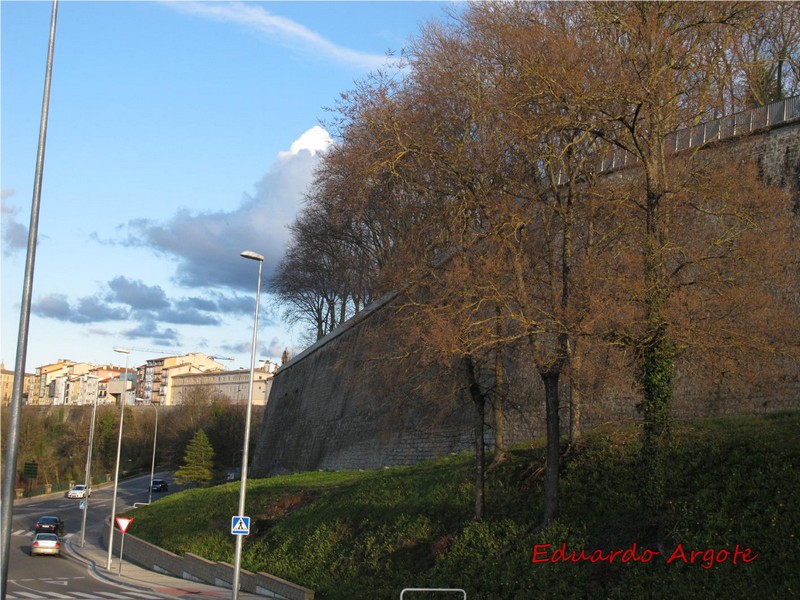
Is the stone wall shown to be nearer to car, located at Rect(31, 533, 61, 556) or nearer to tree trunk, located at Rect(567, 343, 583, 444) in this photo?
tree trunk, located at Rect(567, 343, 583, 444)

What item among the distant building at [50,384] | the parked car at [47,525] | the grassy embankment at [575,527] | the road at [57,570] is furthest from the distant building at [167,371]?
the grassy embankment at [575,527]

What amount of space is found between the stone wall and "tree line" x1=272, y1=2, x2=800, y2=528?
2.05 ft

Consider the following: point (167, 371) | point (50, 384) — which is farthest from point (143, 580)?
Result: point (50, 384)

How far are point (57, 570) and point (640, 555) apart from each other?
83.8ft

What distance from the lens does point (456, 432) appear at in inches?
1143

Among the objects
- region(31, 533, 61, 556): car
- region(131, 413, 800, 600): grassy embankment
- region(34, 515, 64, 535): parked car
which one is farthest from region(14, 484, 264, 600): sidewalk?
region(34, 515, 64, 535): parked car

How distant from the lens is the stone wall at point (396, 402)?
814 inches

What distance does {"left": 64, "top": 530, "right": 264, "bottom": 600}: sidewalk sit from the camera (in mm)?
24172

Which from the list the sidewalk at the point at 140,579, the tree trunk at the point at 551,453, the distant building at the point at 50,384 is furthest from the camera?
the distant building at the point at 50,384

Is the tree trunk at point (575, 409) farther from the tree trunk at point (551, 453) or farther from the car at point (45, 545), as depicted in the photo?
the car at point (45, 545)

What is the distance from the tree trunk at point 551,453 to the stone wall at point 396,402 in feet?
4.04

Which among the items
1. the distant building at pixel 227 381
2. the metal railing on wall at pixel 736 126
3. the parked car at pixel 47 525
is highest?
the metal railing on wall at pixel 736 126

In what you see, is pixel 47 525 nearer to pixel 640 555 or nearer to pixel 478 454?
pixel 478 454

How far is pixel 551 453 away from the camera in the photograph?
55.4ft
